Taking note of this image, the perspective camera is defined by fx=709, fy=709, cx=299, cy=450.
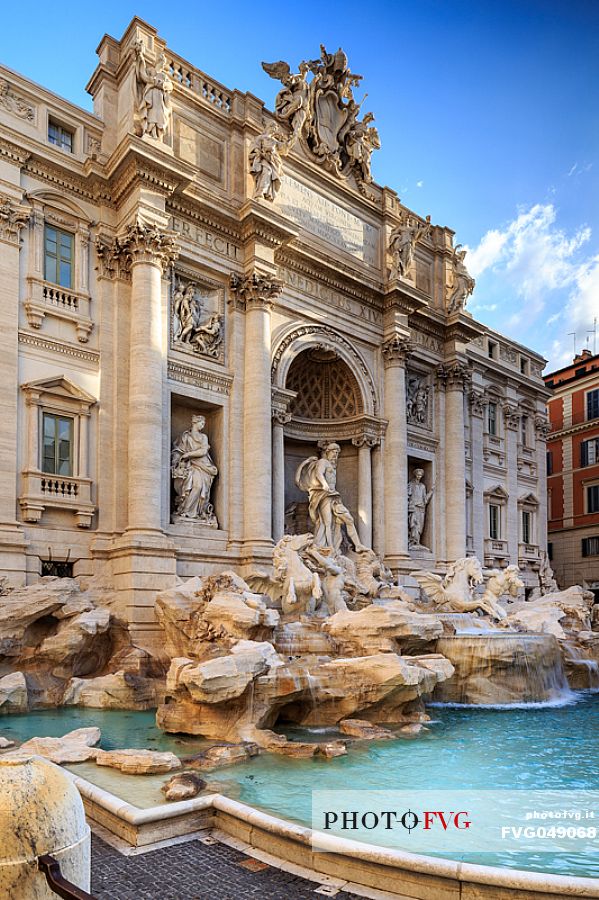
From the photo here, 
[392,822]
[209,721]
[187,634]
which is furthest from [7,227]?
[392,822]

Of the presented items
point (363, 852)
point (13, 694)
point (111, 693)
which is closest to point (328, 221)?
point (111, 693)

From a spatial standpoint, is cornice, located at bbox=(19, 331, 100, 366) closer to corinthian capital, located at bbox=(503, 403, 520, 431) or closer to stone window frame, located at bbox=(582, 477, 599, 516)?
corinthian capital, located at bbox=(503, 403, 520, 431)

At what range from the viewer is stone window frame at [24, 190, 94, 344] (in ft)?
52.0

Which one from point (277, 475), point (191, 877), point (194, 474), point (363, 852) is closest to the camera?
point (363, 852)

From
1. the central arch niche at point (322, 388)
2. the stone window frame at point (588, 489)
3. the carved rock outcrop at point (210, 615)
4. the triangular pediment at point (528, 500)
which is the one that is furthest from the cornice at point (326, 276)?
the stone window frame at point (588, 489)

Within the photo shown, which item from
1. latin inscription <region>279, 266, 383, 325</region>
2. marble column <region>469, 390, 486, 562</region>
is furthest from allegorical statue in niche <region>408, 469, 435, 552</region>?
latin inscription <region>279, 266, 383, 325</region>

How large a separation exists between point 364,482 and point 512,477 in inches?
386

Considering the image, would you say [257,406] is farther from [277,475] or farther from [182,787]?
[182,787]

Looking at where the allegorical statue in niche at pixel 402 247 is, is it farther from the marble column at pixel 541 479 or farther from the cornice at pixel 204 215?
the marble column at pixel 541 479

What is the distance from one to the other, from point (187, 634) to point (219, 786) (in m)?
5.95

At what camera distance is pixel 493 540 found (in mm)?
27703

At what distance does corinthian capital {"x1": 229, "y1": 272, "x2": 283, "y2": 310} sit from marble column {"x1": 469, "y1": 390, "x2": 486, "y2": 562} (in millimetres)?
11327

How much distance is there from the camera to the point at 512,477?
96.0ft

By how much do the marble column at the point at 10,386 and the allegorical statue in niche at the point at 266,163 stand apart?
6217mm
